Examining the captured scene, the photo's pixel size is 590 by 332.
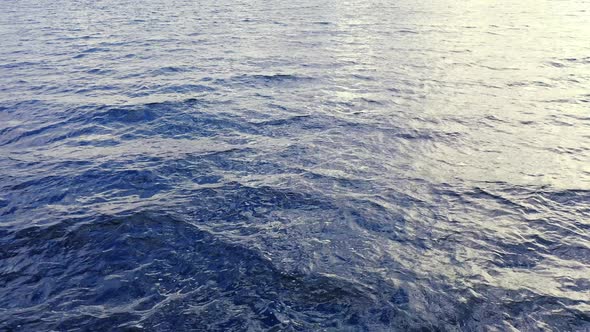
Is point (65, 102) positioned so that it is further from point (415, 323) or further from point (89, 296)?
point (415, 323)

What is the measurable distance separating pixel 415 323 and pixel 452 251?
7.24 ft

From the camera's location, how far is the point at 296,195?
409 inches

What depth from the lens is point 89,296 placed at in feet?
24.1

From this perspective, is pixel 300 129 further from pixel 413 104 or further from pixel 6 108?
pixel 6 108

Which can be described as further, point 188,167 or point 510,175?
point 188,167

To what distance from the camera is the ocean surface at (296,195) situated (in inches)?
280

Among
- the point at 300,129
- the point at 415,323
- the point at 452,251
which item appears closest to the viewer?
the point at 415,323

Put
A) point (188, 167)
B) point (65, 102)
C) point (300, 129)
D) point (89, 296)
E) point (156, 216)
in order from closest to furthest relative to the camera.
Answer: point (89, 296), point (156, 216), point (188, 167), point (300, 129), point (65, 102)

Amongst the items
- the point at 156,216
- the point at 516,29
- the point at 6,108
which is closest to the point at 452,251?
the point at 156,216

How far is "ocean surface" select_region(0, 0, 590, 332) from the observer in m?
7.12

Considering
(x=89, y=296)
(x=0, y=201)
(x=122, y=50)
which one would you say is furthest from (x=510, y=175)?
(x=122, y=50)

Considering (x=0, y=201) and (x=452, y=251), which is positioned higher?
(x=452, y=251)

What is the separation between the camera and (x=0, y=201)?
1050cm

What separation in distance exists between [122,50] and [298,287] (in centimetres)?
2538
